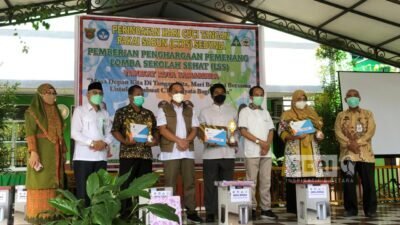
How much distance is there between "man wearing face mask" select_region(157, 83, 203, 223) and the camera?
15.0 feet

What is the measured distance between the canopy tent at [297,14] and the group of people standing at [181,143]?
5.56ft

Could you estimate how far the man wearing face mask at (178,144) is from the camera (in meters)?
4.57

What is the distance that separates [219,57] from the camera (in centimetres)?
612

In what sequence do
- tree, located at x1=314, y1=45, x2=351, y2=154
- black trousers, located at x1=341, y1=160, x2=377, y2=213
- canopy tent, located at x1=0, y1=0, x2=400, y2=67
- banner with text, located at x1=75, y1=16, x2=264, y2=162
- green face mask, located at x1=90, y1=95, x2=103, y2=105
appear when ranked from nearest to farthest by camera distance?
green face mask, located at x1=90, y1=95, x2=103, y2=105, black trousers, located at x1=341, y1=160, x2=377, y2=213, banner with text, located at x1=75, y1=16, x2=264, y2=162, canopy tent, located at x1=0, y1=0, x2=400, y2=67, tree, located at x1=314, y1=45, x2=351, y2=154

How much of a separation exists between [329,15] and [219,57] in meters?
1.82

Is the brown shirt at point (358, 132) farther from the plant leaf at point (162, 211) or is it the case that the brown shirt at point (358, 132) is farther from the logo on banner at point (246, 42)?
the plant leaf at point (162, 211)

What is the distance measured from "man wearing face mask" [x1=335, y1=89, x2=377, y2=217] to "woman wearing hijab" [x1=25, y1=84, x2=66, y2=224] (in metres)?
3.15

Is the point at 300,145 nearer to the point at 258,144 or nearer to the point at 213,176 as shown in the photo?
the point at 258,144

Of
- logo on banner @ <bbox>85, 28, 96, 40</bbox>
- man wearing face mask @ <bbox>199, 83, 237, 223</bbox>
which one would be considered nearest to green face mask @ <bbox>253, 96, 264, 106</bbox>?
man wearing face mask @ <bbox>199, 83, 237, 223</bbox>

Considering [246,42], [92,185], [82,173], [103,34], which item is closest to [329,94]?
[246,42]

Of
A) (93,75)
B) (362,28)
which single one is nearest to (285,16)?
(362,28)

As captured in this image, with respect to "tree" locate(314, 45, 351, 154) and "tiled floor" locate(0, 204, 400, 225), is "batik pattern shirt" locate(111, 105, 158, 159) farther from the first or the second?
"tree" locate(314, 45, 351, 154)

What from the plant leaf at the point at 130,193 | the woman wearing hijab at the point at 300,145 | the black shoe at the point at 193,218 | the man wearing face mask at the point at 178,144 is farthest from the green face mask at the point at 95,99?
the plant leaf at the point at 130,193

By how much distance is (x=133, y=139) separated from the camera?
14.3 ft
